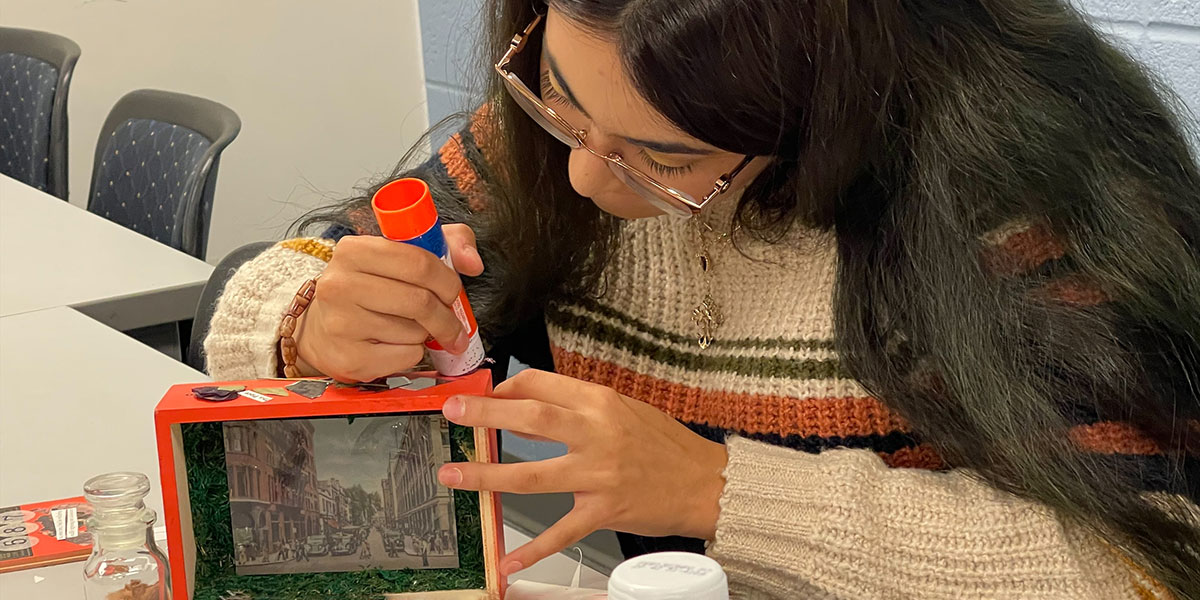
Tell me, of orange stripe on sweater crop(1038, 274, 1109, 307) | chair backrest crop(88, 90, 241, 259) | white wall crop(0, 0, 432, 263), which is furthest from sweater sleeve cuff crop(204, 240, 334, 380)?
white wall crop(0, 0, 432, 263)

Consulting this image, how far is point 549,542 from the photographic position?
0.95 m

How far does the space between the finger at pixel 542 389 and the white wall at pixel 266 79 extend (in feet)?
8.49

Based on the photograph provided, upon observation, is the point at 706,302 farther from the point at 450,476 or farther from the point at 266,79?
the point at 266,79

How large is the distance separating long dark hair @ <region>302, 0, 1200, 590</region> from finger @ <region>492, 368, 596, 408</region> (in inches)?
8.5

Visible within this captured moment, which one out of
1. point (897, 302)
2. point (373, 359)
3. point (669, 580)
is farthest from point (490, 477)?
point (897, 302)

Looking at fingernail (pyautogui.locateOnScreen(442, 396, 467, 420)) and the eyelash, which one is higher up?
the eyelash

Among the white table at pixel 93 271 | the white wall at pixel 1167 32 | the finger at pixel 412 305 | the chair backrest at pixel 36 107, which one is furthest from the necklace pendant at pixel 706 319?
the chair backrest at pixel 36 107

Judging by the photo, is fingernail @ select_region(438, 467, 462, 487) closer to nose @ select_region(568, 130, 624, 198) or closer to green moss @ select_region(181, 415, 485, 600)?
green moss @ select_region(181, 415, 485, 600)

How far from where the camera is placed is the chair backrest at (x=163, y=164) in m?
2.17

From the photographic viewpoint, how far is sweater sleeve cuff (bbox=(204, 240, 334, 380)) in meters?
1.15

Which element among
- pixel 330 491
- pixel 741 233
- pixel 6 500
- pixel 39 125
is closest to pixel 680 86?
pixel 741 233

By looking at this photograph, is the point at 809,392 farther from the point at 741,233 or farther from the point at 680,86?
the point at 680,86

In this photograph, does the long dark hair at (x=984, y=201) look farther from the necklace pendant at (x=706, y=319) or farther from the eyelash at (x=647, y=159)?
the necklace pendant at (x=706, y=319)

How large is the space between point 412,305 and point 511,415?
0.11 meters
